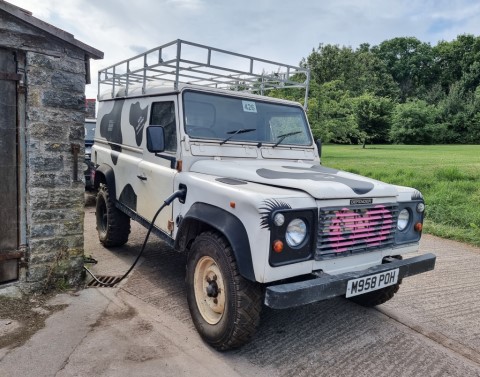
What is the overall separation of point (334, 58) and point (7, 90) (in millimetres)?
38275

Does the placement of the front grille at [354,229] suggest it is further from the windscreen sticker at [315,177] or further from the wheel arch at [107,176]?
the wheel arch at [107,176]

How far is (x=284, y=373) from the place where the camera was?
2.88 meters

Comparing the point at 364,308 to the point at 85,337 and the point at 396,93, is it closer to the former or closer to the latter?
the point at 85,337

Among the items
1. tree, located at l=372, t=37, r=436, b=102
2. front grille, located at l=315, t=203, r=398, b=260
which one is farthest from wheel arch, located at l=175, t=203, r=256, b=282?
tree, located at l=372, t=37, r=436, b=102

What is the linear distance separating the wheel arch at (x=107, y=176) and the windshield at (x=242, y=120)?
1.94 meters

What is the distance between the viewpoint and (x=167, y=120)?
4.19m

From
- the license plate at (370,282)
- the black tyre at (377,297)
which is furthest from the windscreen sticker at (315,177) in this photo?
the black tyre at (377,297)

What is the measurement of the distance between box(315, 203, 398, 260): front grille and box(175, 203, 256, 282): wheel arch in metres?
0.53

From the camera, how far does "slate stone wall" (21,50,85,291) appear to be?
12.7ft

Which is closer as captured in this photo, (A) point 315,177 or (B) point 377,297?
(A) point 315,177

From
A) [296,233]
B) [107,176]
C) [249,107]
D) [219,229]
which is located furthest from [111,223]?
[296,233]

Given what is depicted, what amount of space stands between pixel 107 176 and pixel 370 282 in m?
→ 3.81

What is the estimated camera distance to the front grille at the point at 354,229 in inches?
114

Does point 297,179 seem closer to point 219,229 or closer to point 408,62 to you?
point 219,229
